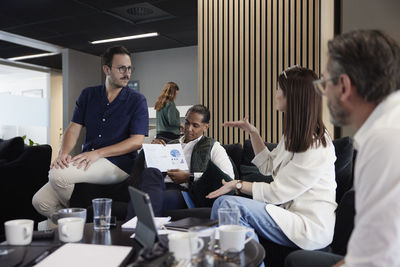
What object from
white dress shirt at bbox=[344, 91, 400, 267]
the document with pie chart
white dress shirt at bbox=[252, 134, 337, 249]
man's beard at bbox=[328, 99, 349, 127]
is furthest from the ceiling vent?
white dress shirt at bbox=[344, 91, 400, 267]

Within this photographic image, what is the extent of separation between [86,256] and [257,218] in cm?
92

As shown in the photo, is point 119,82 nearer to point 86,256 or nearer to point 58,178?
point 58,178

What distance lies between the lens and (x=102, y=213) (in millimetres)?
1636

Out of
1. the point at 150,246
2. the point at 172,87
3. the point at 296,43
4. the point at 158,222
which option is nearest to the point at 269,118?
the point at 296,43

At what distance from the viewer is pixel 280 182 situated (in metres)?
1.93

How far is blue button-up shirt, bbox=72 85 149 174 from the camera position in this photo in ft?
9.34

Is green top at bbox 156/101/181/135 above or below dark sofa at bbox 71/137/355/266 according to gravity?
above

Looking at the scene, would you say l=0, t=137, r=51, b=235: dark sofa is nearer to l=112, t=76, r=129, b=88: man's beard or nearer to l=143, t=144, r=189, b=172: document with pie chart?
l=112, t=76, r=129, b=88: man's beard

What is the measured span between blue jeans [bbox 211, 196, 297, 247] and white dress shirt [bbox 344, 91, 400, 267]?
39.9 inches

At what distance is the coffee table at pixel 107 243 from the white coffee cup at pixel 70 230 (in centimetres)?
3

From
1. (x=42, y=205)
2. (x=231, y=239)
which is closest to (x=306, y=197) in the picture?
(x=231, y=239)

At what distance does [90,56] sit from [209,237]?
821 centimetres

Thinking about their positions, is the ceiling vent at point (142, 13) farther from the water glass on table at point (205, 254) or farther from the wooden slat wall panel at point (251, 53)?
the water glass on table at point (205, 254)

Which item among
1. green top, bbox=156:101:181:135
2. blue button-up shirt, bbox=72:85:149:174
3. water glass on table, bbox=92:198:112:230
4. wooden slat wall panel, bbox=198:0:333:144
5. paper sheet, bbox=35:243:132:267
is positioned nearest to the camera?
paper sheet, bbox=35:243:132:267
